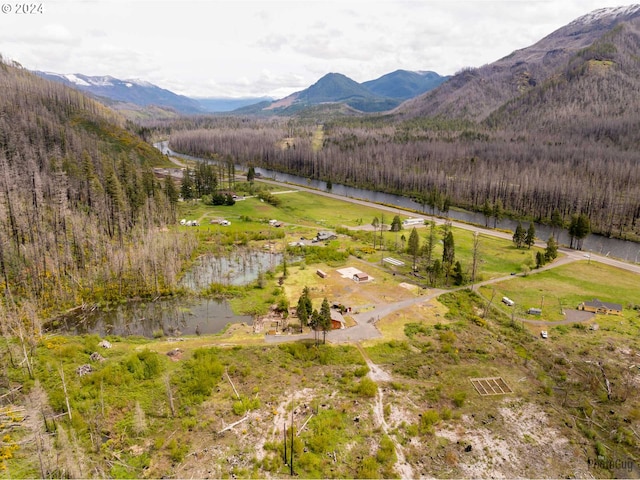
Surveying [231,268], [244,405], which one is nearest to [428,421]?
[244,405]

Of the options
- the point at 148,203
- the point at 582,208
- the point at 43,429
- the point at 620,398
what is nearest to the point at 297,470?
the point at 43,429

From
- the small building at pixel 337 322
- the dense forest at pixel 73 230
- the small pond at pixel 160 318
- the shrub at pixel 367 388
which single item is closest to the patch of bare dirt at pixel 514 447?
the shrub at pixel 367 388

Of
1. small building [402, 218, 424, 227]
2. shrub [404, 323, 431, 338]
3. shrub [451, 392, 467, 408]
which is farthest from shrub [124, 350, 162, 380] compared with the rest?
small building [402, 218, 424, 227]

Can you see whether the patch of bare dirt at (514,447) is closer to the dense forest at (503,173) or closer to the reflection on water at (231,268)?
the reflection on water at (231,268)

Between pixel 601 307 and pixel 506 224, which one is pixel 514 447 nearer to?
pixel 601 307

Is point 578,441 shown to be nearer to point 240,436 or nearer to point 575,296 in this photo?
point 240,436

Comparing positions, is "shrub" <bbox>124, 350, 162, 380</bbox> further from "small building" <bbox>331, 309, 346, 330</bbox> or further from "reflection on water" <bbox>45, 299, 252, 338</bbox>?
"small building" <bbox>331, 309, 346, 330</bbox>
